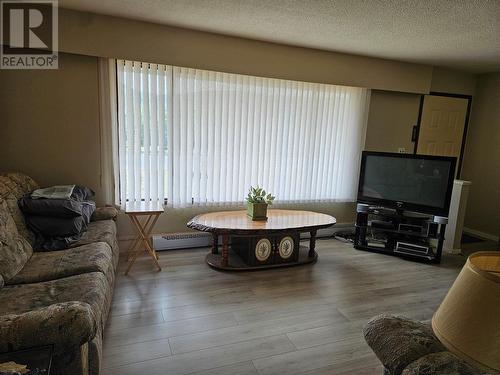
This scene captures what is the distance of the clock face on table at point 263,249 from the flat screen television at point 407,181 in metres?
1.57

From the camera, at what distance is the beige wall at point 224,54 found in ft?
9.51

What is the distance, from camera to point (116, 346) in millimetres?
1986

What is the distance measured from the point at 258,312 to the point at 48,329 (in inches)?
59.4

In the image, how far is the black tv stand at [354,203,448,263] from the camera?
3.62 meters

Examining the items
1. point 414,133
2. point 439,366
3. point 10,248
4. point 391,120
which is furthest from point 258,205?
point 414,133

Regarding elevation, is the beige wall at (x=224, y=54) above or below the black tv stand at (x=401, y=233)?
above

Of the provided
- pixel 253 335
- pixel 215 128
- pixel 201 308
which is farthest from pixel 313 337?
pixel 215 128

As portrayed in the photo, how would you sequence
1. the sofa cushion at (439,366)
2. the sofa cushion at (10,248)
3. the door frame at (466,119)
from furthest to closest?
the door frame at (466,119) < the sofa cushion at (10,248) < the sofa cushion at (439,366)

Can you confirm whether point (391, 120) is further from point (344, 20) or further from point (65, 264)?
point (65, 264)

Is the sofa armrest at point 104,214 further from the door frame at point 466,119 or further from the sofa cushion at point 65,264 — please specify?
the door frame at point 466,119

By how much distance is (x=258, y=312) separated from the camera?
2.44m

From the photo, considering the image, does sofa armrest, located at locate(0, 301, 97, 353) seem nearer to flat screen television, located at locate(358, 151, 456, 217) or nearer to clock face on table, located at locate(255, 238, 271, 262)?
clock face on table, located at locate(255, 238, 271, 262)

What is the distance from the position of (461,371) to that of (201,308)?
182 centimetres

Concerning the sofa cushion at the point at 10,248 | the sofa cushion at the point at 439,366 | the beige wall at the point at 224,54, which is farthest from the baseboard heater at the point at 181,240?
the sofa cushion at the point at 439,366
